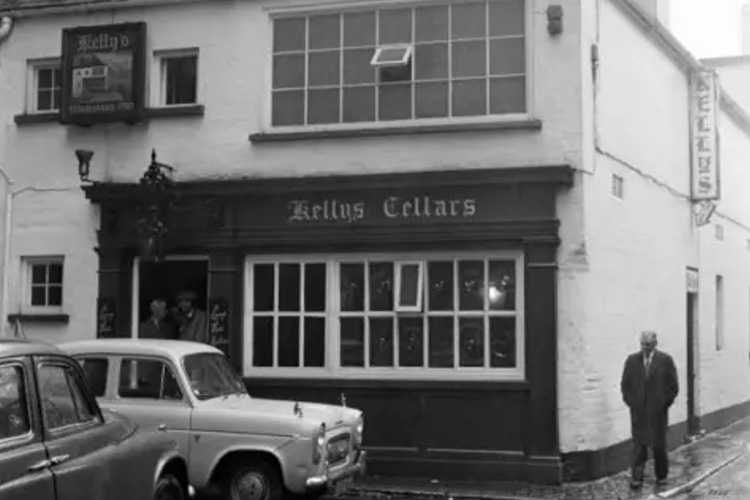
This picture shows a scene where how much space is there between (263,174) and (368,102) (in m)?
1.61

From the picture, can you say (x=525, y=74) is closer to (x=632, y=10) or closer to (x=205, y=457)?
(x=632, y=10)

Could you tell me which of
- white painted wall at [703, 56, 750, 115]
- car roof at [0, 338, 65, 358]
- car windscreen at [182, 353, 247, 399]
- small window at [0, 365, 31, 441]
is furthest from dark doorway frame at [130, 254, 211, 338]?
white painted wall at [703, 56, 750, 115]

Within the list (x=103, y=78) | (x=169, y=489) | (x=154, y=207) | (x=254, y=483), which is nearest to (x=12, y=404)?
(x=169, y=489)

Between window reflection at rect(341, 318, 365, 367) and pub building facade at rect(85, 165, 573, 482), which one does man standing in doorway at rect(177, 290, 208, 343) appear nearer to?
pub building facade at rect(85, 165, 573, 482)

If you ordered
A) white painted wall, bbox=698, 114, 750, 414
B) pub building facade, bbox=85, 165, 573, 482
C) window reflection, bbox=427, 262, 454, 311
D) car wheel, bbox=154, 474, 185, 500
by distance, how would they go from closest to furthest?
car wheel, bbox=154, 474, 185, 500
pub building facade, bbox=85, 165, 573, 482
window reflection, bbox=427, 262, 454, 311
white painted wall, bbox=698, 114, 750, 414

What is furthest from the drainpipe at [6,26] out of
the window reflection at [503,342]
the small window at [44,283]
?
the window reflection at [503,342]

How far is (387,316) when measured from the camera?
1298cm

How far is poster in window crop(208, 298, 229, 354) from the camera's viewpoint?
13320mm

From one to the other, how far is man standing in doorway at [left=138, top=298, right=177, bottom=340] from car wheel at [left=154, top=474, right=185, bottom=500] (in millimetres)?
6397

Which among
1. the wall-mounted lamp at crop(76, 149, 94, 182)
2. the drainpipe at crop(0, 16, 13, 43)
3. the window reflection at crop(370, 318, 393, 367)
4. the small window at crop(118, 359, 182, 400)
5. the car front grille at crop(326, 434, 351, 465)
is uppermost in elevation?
the drainpipe at crop(0, 16, 13, 43)

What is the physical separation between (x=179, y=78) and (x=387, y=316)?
4324 mm

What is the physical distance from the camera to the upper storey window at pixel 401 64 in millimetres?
12805

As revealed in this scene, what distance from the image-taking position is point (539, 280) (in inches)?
482

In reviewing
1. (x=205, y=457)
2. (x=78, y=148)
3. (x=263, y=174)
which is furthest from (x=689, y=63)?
(x=205, y=457)
